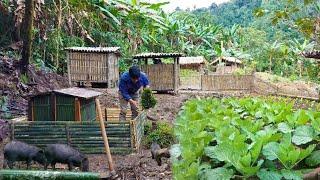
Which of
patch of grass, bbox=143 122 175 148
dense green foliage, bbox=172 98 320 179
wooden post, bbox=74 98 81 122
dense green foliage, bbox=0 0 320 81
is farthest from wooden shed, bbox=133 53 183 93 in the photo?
dense green foliage, bbox=172 98 320 179

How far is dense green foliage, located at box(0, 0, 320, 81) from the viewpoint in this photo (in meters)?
12.6

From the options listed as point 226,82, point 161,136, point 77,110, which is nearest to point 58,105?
point 77,110

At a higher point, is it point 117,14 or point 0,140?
point 117,14

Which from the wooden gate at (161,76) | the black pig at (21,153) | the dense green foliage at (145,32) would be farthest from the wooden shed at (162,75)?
the black pig at (21,153)

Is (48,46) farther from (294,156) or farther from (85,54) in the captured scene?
(294,156)

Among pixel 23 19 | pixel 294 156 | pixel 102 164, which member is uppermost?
pixel 23 19

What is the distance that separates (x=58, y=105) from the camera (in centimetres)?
980

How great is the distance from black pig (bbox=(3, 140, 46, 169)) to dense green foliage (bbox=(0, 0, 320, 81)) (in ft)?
15.7

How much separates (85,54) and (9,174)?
472 inches

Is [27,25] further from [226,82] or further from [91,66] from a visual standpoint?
[226,82]

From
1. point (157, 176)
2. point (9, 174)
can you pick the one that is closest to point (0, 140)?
point (9, 174)

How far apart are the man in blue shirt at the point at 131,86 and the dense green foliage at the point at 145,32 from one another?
3.08m

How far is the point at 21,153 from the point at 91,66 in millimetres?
10886

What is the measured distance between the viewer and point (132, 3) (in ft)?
63.0
